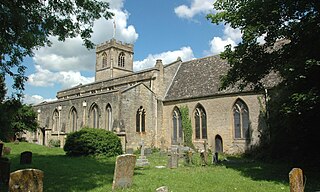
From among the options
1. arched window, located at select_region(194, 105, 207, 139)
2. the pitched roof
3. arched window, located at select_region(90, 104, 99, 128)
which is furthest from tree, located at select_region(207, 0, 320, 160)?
arched window, located at select_region(90, 104, 99, 128)

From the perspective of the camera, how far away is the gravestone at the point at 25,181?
5.88m

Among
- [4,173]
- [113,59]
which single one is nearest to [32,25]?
[4,173]

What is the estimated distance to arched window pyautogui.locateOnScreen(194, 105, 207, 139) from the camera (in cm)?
2607

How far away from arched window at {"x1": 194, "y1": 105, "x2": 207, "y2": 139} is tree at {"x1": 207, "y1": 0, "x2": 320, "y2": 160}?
37.8 ft

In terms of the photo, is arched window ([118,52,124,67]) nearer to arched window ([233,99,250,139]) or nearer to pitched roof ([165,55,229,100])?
pitched roof ([165,55,229,100])

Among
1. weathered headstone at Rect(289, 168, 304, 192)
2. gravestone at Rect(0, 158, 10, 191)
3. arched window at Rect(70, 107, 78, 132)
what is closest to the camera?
weathered headstone at Rect(289, 168, 304, 192)

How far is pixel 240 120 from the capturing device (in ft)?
77.7

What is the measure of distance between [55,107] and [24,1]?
28.3 m

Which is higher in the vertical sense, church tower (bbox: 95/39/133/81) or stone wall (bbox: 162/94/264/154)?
church tower (bbox: 95/39/133/81)

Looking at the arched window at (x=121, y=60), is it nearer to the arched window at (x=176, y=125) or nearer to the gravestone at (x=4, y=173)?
the arched window at (x=176, y=125)

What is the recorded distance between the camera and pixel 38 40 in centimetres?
1001

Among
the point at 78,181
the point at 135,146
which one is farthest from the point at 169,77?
the point at 78,181

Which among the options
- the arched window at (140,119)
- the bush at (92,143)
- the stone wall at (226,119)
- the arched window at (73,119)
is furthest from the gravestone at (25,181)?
the arched window at (73,119)

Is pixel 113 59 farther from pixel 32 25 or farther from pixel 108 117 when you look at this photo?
pixel 32 25
